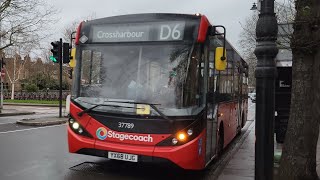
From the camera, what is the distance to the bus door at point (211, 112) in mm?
7641

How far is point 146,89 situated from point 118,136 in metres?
0.99

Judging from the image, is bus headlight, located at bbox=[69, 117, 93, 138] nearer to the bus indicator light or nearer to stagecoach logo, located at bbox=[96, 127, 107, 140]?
stagecoach logo, located at bbox=[96, 127, 107, 140]

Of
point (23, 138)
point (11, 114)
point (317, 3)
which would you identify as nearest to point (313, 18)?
point (317, 3)

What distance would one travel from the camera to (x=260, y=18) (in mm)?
4309

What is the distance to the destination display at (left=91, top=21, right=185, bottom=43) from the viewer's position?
7.34 meters

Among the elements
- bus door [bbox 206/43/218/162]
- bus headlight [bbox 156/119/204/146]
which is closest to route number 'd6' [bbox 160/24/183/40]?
bus door [bbox 206/43/218/162]

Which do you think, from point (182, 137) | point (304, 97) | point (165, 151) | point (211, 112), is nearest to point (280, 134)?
point (211, 112)

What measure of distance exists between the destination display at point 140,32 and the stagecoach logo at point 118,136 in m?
1.70

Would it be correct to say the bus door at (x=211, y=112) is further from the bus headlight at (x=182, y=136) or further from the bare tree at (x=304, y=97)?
the bare tree at (x=304, y=97)

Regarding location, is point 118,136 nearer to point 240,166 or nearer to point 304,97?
point 240,166

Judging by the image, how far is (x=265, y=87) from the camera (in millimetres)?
4258

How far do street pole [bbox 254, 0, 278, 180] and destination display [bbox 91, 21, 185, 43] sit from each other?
122 inches

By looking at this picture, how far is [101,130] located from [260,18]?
4.13 meters

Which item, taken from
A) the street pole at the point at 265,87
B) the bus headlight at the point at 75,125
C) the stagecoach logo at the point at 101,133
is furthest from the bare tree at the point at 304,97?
the bus headlight at the point at 75,125
